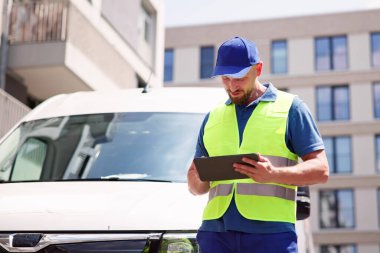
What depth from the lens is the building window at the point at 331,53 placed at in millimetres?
45219

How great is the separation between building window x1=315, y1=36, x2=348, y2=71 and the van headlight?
42.6 m

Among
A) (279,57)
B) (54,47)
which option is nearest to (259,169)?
(54,47)

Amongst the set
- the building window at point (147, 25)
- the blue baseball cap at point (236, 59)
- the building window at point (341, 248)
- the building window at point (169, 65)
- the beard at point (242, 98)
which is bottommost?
the building window at point (341, 248)

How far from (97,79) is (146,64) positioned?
5.02 m

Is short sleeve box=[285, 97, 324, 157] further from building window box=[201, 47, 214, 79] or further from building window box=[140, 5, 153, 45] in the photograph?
building window box=[201, 47, 214, 79]

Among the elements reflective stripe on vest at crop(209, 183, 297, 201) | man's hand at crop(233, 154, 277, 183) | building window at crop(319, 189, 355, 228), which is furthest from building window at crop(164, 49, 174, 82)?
man's hand at crop(233, 154, 277, 183)

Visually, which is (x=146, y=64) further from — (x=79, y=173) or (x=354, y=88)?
(x=354, y=88)

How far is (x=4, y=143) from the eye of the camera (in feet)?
17.8

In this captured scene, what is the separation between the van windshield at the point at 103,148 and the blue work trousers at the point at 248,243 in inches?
48.8

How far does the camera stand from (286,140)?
3387mm

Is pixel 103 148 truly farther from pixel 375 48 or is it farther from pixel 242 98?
pixel 375 48

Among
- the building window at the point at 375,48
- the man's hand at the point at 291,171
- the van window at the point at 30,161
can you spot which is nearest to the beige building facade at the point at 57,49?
the van window at the point at 30,161

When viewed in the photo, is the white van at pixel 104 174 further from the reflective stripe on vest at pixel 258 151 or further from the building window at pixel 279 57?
the building window at pixel 279 57

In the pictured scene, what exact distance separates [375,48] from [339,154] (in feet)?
22.4
